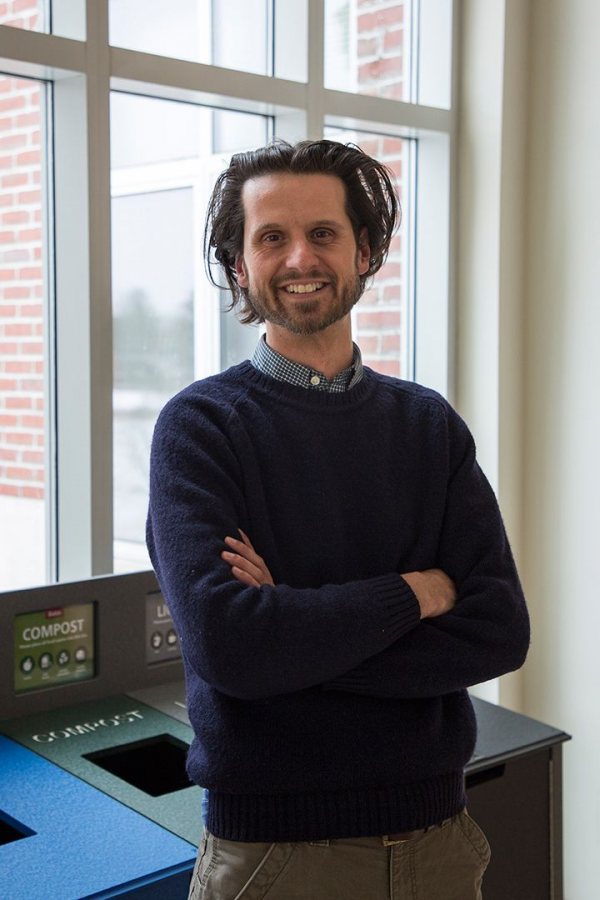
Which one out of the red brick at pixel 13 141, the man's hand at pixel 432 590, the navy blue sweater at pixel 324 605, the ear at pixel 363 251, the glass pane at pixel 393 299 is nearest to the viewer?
the navy blue sweater at pixel 324 605

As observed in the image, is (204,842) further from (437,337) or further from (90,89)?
(437,337)

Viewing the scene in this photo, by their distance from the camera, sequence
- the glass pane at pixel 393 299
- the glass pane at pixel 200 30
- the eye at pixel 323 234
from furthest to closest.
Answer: the glass pane at pixel 393 299, the glass pane at pixel 200 30, the eye at pixel 323 234

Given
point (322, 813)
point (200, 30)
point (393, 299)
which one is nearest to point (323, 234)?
point (322, 813)

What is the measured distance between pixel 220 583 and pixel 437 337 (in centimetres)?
199

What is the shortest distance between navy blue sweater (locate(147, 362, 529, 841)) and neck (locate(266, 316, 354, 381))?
49 millimetres

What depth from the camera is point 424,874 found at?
4.84ft

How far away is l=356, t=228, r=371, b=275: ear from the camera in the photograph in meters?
1.73

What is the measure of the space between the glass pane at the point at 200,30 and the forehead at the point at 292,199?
3.65 ft

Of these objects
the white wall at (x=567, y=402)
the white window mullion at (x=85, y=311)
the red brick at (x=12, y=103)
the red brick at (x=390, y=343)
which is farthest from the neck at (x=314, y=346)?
the red brick at (x=390, y=343)

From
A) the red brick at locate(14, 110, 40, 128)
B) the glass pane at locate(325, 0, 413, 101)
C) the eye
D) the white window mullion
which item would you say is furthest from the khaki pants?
the glass pane at locate(325, 0, 413, 101)

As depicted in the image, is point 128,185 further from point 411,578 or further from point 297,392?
point 411,578

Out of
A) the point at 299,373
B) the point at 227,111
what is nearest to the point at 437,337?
the point at 227,111

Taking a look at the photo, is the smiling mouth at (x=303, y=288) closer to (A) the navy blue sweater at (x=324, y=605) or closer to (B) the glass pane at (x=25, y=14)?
(A) the navy blue sweater at (x=324, y=605)

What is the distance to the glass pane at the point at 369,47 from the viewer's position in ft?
9.90
